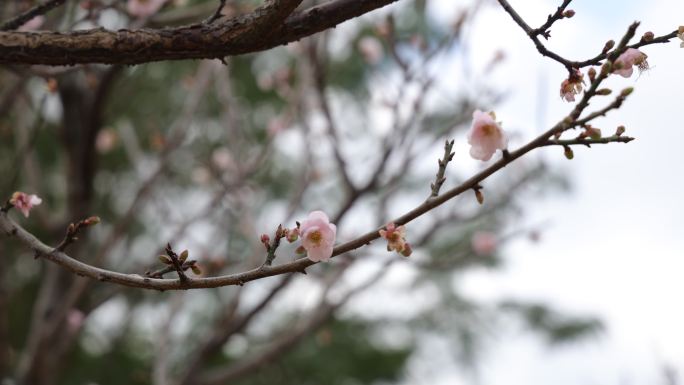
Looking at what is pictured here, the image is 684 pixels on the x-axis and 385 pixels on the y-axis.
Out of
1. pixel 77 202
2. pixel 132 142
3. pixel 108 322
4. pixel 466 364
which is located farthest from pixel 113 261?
pixel 466 364

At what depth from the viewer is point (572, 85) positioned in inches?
40.5

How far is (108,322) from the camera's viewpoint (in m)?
5.49

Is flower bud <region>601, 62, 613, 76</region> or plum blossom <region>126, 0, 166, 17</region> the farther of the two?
plum blossom <region>126, 0, 166, 17</region>

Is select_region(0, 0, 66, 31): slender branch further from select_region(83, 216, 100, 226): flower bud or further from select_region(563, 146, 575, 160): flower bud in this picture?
select_region(563, 146, 575, 160): flower bud

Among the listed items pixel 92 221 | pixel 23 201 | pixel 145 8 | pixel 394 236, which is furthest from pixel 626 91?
pixel 145 8

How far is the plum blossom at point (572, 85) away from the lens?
1.02 metres

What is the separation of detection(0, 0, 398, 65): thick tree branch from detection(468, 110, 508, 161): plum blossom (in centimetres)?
23

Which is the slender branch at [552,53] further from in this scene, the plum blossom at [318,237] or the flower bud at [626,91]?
the plum blossom at [318,237]

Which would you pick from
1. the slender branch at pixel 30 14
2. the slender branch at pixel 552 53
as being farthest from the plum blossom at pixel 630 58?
the slender branch at pixel 30 14

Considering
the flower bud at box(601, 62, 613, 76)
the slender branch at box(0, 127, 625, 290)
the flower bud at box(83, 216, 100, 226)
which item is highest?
the flower bud at box(83, 216, 100, 226)

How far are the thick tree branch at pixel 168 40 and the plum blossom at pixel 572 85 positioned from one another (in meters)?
0.29

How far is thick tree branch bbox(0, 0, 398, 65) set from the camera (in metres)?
1.06

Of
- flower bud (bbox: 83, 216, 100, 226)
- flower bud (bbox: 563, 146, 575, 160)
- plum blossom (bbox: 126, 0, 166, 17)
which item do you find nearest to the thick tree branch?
flower bud (bbox: 83, 216, 100, 226)

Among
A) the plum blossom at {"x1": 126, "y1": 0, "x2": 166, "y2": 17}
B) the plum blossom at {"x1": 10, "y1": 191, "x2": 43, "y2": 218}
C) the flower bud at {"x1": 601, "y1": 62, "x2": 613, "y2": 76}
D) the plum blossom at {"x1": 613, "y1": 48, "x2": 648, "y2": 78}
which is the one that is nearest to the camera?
the flower bud at {"x1": 601, "y1": 62, "x2": 613, "y2": 76}
